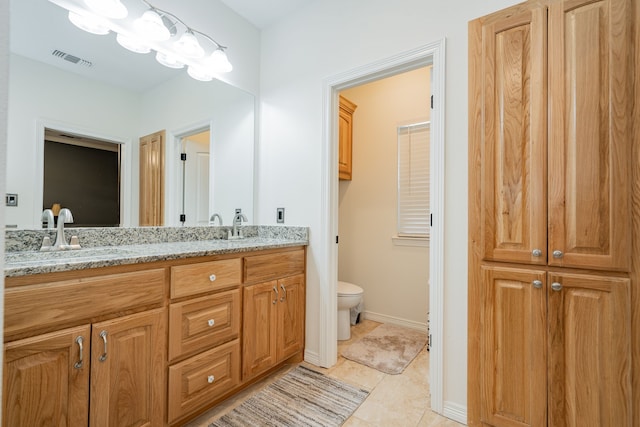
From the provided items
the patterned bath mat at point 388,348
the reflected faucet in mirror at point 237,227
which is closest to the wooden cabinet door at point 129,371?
the reflected faucet in mirror at point 237,227

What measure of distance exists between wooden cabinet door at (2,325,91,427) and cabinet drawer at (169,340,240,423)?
14.1 inches

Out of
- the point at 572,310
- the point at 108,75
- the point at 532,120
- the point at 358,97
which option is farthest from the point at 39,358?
the point at 358,97

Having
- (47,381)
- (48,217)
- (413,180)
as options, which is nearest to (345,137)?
(413,180)

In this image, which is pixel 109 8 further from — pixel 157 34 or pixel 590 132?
pixel 590 132

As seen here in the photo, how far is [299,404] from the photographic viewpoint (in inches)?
66.6

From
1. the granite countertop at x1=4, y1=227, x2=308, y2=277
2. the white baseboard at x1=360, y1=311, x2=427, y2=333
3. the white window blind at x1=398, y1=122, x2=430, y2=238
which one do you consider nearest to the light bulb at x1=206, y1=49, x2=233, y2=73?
the granite countertop at x1=4, y1=227, x2=308, y2=277

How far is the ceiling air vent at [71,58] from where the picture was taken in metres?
1.54

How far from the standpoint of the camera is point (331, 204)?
2125 millimetres

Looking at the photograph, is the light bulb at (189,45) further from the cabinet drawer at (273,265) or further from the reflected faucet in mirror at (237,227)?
the cabinet drawer at (273,265)

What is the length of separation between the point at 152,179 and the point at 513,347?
7.27ft

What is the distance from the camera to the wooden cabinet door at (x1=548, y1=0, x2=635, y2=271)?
46.2 inches

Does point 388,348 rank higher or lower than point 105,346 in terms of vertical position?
lower

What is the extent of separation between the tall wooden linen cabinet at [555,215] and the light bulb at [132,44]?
73.8 inches

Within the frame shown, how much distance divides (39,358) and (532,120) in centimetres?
215
